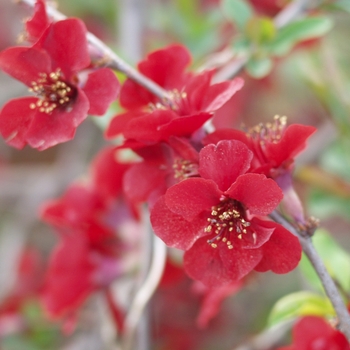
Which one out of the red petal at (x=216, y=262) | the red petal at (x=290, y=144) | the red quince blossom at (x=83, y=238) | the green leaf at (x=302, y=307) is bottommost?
the red quince blossom at (x=83, y=238)

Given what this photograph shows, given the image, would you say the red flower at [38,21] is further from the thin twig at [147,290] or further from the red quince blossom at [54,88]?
the thin twig at [147,290]

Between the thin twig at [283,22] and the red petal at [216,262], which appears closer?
the red petal at [216,262]

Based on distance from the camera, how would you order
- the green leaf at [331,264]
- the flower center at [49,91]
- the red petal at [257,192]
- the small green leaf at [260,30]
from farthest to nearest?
the small green leaf at [260,30], the green leaf at [331,264], the flower center at [49,91], the red petal at [257,192]

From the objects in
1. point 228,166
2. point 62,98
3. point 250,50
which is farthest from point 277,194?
point 250,50

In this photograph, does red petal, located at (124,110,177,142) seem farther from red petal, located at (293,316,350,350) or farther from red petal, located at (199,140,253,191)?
red petal, located at (293,316,350,350)

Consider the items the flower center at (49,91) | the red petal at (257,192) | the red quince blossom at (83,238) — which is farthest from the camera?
the red quince blossom at (83,238)

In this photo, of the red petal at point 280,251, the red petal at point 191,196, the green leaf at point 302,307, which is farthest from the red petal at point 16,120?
the green leaf at point 302,307
